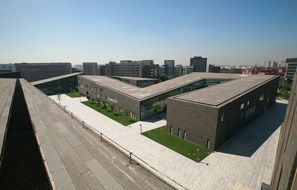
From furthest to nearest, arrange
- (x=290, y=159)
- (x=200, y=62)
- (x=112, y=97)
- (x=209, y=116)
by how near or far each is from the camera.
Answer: (x=200, y=62)
(x=112, y=97)
(x=209, y=116)
(x=290, y=159)

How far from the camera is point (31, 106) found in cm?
1705

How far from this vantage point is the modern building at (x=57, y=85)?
68875mm

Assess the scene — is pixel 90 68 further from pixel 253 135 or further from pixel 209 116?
pixel 253 135

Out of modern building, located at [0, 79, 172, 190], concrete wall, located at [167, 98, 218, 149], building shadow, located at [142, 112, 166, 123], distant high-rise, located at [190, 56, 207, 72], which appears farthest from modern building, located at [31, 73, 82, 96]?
distant high-rise, located at [190, 56, 207, 72]

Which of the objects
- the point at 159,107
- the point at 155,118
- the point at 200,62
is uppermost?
the point at 200,62

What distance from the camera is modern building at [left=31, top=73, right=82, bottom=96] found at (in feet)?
226

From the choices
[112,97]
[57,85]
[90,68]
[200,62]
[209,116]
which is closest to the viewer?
[209,116]

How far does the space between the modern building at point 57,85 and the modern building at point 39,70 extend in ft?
246

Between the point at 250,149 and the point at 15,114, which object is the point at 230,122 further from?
the point at 15,114

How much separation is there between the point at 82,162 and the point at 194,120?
21.2 metres

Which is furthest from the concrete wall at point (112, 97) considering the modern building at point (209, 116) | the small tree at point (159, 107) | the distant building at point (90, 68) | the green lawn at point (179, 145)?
the distant building at point (90, 68)

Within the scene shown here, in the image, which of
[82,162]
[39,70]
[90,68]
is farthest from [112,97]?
[39,70]

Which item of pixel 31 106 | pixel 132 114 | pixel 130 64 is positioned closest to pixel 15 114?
pixel 31 106

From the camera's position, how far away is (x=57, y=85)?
7206 centimetres
